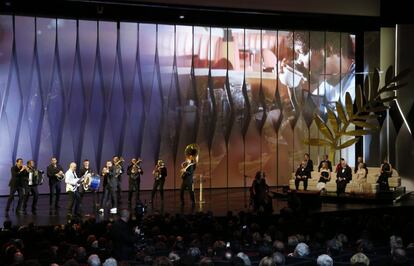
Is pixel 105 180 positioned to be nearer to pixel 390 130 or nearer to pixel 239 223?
pixel 239 223

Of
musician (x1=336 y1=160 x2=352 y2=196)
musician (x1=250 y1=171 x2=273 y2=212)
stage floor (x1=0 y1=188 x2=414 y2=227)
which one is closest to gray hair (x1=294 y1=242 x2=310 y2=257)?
stage floor (x1=0 y1=188 x2=414 y2=227)

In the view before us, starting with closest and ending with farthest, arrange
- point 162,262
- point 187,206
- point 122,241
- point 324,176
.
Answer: point 162,262
point 122,241
point 187,206
point 324,176

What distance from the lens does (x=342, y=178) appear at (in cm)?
2034

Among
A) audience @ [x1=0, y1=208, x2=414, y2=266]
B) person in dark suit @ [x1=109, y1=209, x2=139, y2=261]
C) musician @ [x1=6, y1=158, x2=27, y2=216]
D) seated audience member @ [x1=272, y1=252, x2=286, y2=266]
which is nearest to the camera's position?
seated audience member @ [x1=272, y1=252, x2=286, y2=266]

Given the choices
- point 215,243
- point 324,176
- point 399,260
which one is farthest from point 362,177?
point 399,260

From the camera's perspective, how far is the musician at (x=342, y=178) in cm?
2033

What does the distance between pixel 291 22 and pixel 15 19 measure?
9.86 meters

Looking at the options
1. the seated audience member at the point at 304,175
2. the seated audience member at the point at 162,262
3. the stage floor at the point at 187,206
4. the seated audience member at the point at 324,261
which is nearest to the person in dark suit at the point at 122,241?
the seated audience member at the point at 162,262

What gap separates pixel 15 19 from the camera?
23.4 m

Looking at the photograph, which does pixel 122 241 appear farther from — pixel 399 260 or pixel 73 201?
pixel 73 201

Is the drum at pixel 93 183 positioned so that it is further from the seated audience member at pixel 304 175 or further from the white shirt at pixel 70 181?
the seated audience member at pixel 304 175

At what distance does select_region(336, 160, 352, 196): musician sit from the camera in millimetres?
20328

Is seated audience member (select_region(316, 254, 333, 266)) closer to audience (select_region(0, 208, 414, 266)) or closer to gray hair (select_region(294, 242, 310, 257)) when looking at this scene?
audience (select_region(0, 208, 414, 266))

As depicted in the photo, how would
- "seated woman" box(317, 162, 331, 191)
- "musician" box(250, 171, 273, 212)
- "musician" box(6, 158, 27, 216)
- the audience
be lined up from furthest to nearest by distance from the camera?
"seated woman" box(317, 162, 331, 191), "musician" box(250, 171, 273, 212), "musician" box(6, 158, 27, 216), the audience
